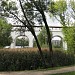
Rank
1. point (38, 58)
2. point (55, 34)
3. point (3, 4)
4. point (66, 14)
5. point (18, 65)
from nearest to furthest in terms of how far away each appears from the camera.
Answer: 1. point (3, 4)
2. point (18, 65)
3. point (38, 58)
4. point (66, 14)
5. point (55, 34)

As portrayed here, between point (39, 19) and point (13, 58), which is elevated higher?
point (39, 19)

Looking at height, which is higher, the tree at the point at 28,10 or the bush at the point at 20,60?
the tree at the point at 28,10

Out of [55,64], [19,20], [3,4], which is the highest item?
[3,4]

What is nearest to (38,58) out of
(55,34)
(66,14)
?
(66,14)

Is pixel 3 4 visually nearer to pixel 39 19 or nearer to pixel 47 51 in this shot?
pixel 39 19

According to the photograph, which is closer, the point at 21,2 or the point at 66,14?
the point at 21,2

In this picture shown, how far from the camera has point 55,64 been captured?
22.0 m

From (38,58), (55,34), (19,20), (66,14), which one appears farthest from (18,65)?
(55,34)

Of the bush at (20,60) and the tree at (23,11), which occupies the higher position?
the tree at (23,11)

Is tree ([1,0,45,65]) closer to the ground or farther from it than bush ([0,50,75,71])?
farther from it

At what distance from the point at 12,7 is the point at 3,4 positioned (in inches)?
30.0

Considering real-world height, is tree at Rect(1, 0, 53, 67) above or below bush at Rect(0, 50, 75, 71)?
above

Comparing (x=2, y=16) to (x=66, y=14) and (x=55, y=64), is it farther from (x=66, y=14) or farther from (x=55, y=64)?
(x=66, y=14)

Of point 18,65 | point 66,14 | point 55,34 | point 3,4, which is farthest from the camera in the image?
point 55,34
